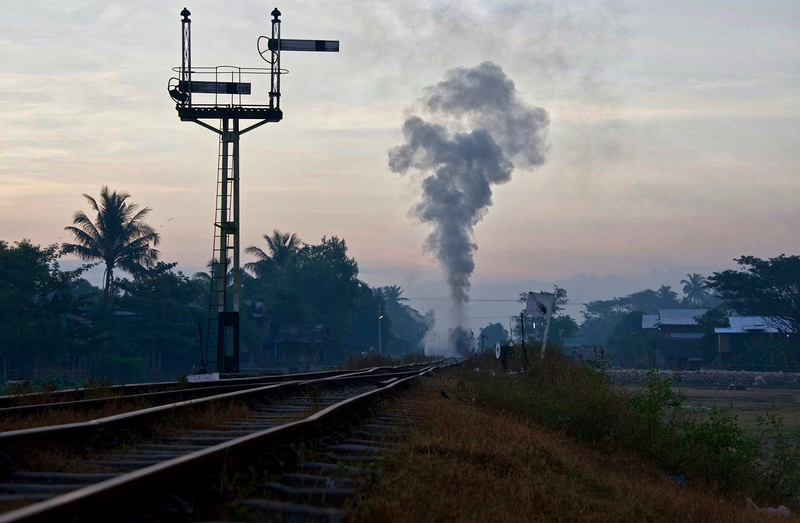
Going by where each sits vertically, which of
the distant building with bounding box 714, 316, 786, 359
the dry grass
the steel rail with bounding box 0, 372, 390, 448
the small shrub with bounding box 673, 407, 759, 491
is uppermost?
the distant building with bounding box 714, 316, 786, 359

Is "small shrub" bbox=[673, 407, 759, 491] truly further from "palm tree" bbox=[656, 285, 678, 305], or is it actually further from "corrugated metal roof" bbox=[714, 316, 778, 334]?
"palm tree" bbox=[656, 285, 678, 305]

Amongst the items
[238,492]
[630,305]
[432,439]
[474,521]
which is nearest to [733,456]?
[432,439]

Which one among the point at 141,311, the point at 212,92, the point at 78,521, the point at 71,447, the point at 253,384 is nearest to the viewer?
the point at 78,521

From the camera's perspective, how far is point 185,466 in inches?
169

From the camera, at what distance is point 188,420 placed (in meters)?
7.79

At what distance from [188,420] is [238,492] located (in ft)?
11.2

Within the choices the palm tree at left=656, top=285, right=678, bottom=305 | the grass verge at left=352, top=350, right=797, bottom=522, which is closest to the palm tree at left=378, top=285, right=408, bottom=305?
the palm tree at left=656, top=285, right=678, bottom=305

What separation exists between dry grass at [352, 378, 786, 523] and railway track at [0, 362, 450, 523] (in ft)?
1.11

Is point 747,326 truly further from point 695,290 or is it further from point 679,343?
point 695,290

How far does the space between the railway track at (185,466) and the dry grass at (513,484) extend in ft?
1.11

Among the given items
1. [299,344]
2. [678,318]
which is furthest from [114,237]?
[678,318]

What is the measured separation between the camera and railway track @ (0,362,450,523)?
3.83m

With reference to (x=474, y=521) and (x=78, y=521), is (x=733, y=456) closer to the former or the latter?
(x=474, y=521)

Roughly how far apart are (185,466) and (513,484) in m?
2.64
